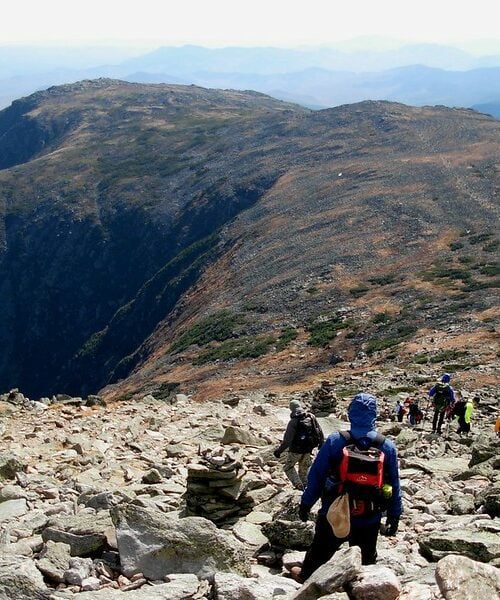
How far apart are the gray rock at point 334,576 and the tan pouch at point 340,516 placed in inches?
8.4

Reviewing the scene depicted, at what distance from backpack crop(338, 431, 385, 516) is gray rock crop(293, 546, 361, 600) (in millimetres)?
482

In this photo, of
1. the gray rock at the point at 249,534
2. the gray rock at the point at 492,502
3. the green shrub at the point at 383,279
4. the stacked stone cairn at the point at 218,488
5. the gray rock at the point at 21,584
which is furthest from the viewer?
the green shrub at the point at 383,279

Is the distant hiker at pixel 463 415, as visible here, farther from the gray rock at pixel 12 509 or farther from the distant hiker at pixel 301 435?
the gray rock at pixel 12 509

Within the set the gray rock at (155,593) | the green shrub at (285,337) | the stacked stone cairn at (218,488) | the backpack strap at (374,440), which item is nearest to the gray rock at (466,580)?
the backpack strap at (374,440)

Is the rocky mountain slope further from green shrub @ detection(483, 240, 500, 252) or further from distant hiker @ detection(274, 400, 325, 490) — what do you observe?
distant hiker @ detection(274, 400, 325, 490)

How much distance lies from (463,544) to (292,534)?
88.8 inches

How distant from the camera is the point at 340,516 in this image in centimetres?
657

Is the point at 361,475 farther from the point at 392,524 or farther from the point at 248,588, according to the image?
the point at 248,588

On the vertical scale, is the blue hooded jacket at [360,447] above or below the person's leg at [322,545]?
above

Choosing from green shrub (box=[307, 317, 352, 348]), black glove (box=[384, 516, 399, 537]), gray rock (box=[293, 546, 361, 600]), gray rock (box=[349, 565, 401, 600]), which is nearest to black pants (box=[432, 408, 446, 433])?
black glove (box=[384, 516, 399, 537])

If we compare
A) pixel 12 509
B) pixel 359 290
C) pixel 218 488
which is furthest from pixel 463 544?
pixel 359 290

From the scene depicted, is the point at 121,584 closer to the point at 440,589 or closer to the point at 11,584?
the point at 11,584

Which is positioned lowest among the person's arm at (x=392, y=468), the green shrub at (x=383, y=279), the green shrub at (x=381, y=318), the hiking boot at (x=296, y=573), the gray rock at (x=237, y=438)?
the green shrub at (x=381, y=318)

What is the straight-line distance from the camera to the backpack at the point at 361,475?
6.57m
